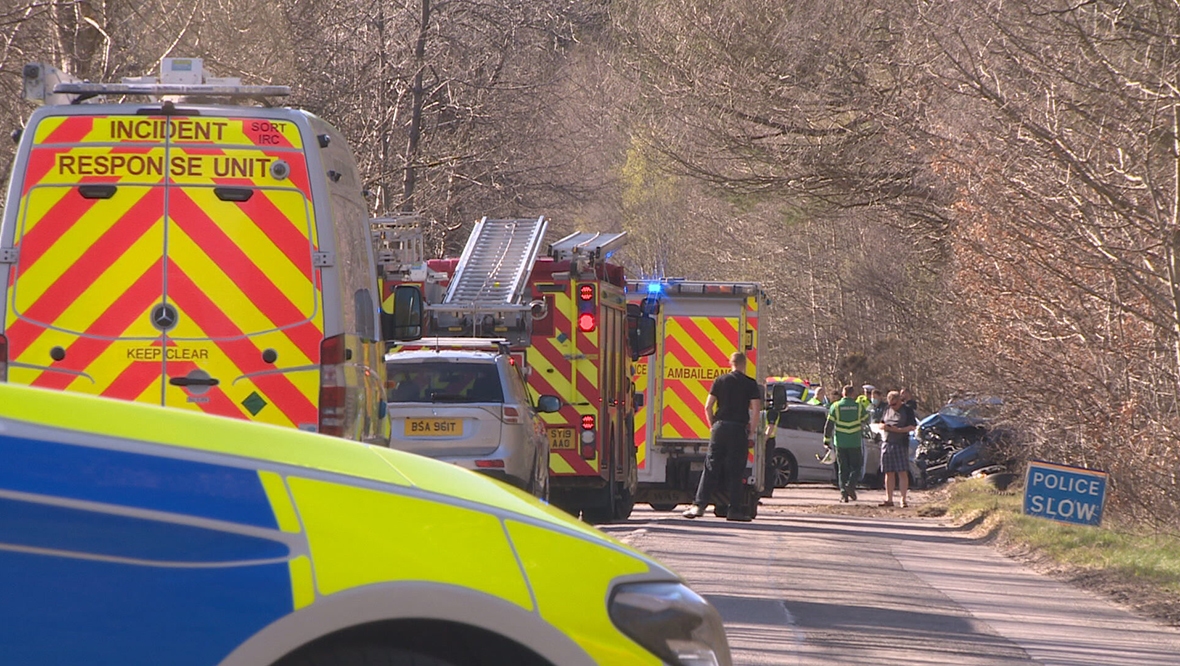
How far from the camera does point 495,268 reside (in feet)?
51.0

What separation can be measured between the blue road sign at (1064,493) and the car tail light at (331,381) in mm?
7228

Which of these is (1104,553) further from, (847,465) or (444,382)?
(847,465)

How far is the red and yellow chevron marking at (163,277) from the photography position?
7.70 metres

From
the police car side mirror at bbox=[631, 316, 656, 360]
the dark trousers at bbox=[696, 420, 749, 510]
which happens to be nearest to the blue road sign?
the dark trousers at bbox=[696, 420, 749, 510]

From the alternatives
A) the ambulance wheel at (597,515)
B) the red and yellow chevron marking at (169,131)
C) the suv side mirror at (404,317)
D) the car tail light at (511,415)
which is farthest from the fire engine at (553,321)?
the red and yellow chevron marking at (169,131)

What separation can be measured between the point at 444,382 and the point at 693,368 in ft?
21.0

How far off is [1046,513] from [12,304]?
871 centimetres

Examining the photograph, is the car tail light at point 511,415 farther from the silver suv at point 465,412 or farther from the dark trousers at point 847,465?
the dark trousers at point 847,465

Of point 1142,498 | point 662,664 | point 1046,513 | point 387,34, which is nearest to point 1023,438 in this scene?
point 1142,498

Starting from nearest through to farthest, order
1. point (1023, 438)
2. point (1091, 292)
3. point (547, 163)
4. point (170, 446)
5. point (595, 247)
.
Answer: point (170, 446)
point (1091, 292)
point (595, 247)
point (1023, 438)
point (547, 163)

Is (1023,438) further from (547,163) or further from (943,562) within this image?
(547,163)

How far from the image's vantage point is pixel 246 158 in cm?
788

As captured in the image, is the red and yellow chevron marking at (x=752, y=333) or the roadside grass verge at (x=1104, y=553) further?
the red and yellow chevron marking at (x=752, y=333)

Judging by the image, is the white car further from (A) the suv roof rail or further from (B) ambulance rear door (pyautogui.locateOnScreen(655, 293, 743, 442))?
(A) the suv roof rail
